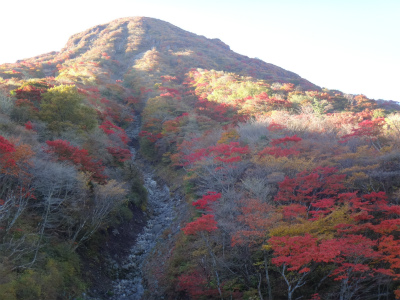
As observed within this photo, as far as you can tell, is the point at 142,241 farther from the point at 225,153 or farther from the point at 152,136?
the point at 152,136

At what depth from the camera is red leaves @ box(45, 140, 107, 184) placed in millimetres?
15933

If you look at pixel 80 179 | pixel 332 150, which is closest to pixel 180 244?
pixel 80 179

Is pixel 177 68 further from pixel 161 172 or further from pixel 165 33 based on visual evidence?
pixel 161 172

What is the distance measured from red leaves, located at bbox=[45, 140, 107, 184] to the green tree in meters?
5.95

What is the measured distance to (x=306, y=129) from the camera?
24422 mm

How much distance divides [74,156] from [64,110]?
911 centimetres

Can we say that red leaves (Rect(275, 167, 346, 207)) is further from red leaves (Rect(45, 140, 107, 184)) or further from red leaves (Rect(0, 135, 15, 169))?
red leaves (Rect(0, 135, 15, 169))

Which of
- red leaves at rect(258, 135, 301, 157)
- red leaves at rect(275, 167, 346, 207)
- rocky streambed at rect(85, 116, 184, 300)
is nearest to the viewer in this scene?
red leaves at rect(275, 167, 346, 207)

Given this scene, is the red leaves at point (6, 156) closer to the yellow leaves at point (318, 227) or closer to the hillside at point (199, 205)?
the hillside at point (199, 205)

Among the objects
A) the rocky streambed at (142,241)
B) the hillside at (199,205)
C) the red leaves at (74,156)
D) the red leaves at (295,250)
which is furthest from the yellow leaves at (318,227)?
the red leaves at (74,156)

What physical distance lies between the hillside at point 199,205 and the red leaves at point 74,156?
0.09 meters

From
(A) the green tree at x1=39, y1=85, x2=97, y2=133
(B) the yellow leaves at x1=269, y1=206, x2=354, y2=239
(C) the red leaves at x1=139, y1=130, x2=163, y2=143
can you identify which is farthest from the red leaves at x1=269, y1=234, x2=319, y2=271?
(C) the red leaves at x1=139, y1=130, x2=163, y2=143

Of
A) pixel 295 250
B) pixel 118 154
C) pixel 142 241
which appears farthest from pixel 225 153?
pixel 295 250

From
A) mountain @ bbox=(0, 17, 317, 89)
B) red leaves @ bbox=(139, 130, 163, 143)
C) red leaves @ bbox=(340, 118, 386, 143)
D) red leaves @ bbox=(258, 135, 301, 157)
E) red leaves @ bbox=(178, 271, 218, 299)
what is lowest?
red leaves @ bbox=(178, 271, 218, 299)
